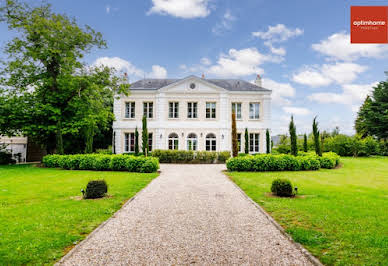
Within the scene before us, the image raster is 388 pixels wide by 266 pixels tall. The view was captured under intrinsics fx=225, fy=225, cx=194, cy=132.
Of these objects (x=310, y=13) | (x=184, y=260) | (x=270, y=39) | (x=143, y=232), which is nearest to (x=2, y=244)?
(x=143, y=232)

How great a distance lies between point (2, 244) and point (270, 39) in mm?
14001

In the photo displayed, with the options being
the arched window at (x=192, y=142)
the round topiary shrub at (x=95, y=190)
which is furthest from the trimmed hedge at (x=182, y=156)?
the round topiary shrub at (x=95, y=190)

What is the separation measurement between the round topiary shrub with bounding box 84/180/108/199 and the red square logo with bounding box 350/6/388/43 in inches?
383

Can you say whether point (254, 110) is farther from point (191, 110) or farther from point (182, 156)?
point (182, 156)

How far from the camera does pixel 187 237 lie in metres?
4.37

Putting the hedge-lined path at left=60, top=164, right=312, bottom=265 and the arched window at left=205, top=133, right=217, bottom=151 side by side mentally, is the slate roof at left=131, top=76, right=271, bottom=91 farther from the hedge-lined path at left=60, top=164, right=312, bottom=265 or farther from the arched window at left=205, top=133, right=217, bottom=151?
the hedge-lined path at left=60, top=164, right=312, bottom=265

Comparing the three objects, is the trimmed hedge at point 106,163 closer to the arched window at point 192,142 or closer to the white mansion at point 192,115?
the white mansion at point 192,115

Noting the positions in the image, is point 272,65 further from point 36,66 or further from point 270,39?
point 36,66

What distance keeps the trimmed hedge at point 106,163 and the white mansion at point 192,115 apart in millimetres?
9616

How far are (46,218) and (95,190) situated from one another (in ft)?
6.85

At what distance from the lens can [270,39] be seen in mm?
12977

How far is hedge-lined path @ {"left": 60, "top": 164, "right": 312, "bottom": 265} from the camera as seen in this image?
3545 millimetres

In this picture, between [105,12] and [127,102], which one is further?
[127,102]

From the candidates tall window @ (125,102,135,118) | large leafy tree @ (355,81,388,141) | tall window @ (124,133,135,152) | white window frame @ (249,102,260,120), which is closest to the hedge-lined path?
tall window @ (124,133,135,152)
